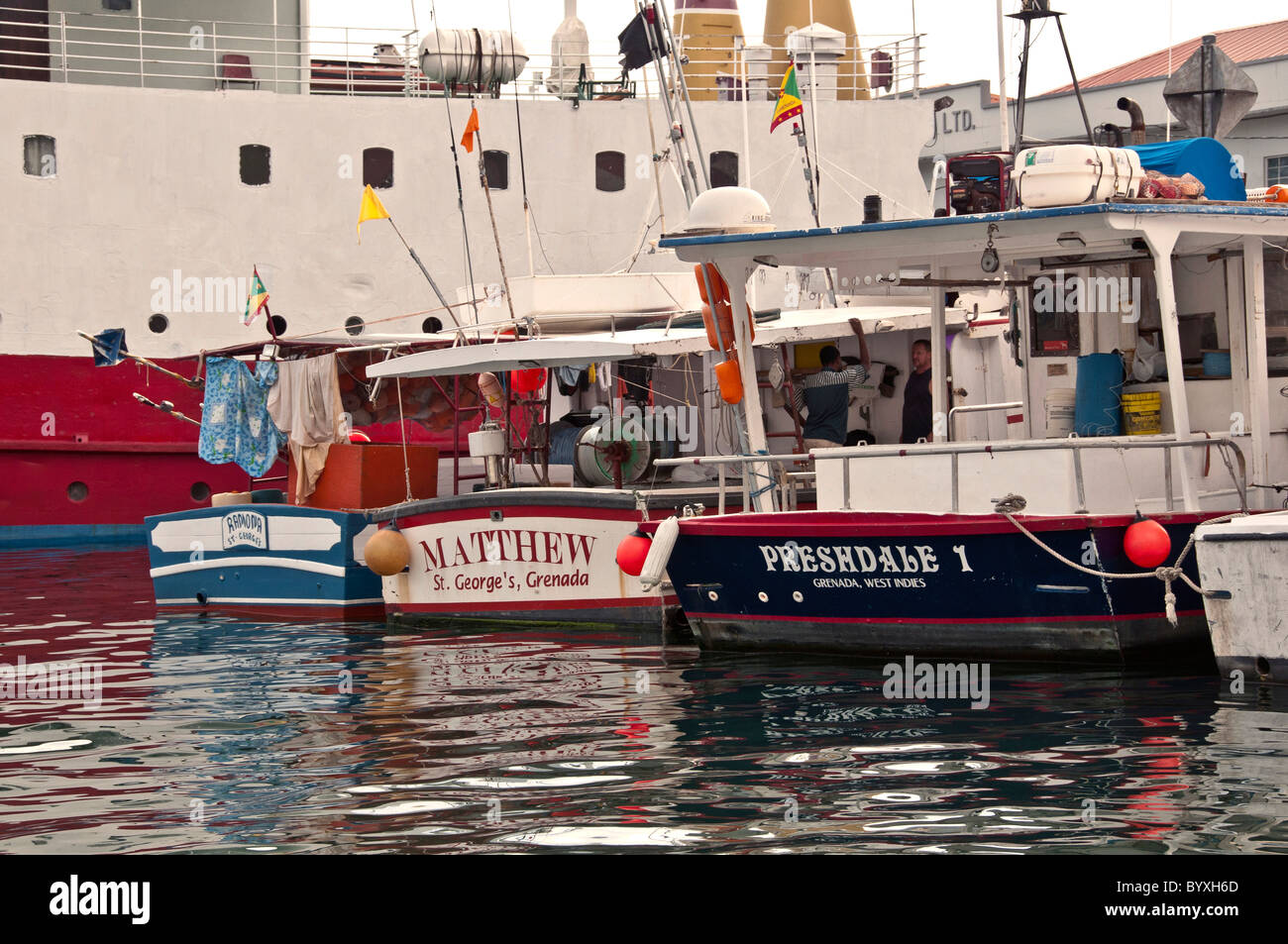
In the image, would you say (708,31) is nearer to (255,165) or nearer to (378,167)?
(378,167)

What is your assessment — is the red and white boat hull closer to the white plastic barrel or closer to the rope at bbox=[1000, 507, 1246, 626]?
the rope at bbox=[1000, 507, 1246, 626]

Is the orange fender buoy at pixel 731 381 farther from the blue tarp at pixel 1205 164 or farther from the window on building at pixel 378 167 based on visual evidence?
the window on building at pixel 378 167

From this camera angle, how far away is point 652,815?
7.09 meters

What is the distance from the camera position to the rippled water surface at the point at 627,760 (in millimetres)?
6758

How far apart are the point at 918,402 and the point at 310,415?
6.35m

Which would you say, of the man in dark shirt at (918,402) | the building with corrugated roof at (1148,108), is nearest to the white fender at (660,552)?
the man in dark shirt at (918,402)

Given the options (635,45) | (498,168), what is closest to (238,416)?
(635,45)

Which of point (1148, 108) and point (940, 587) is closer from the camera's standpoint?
point (940, 587)

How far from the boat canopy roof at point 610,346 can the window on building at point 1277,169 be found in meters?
26.1

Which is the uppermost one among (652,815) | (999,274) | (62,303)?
(62,303)

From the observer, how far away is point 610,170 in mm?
27875
